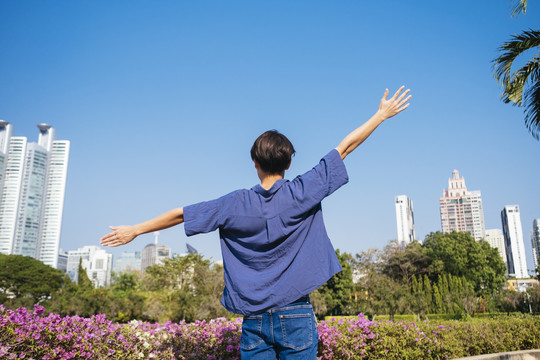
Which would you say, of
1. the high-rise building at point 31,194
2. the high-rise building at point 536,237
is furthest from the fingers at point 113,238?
the high-rise building at point 536,237

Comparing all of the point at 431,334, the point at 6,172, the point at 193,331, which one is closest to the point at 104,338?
the point at 193,331

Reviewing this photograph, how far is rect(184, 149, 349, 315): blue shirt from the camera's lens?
162 cm

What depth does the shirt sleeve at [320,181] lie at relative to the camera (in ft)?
5.38


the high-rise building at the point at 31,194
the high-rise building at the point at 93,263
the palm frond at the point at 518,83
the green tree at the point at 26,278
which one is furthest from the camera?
the high-rise building at the point at 93,263

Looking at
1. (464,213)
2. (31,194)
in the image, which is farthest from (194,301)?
(464,213)

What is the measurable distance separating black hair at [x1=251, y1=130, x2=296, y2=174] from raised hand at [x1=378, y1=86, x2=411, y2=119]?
52 cm

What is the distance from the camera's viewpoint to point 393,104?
1978 millimetres

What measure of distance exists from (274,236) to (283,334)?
38 centimetres

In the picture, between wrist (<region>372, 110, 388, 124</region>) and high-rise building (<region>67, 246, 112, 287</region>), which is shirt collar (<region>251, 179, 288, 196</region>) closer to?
wrist (<region>372, 110, 388, 124</region>)

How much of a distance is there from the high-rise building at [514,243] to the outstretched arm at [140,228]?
528ft

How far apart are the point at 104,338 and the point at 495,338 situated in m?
5.02

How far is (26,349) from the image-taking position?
2.71m

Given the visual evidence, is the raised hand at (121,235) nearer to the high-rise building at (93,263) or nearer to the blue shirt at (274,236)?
the blue shirt at (274,236)

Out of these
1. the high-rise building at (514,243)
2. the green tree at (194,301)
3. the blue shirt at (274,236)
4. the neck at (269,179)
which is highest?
the high-rise building at (514,243)
